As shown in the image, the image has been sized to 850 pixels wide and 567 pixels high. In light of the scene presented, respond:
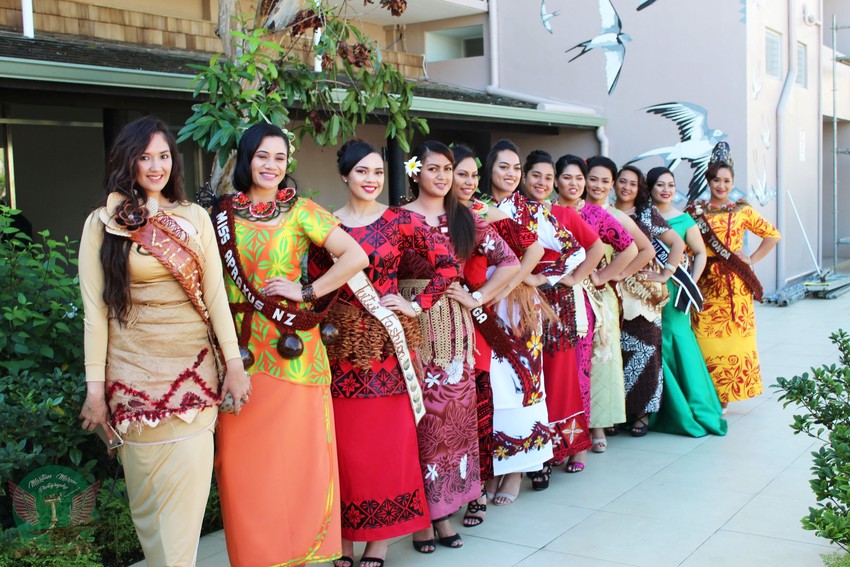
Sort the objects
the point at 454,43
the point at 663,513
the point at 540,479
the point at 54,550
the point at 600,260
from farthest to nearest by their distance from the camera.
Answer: the point at 454,43 < the point at 600,260 < the point at 540,479 < the point at 663,513 < the point at 54,550

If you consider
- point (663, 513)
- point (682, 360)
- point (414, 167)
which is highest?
point (414, 167)

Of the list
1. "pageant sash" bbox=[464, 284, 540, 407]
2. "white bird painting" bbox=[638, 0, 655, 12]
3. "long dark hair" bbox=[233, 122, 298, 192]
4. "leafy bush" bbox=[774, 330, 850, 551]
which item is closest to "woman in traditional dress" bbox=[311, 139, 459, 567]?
"long dark hair" bbox=[233, 122, 298, 192]

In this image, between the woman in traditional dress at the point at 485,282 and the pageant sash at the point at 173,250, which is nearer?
the pageant sash at the point at 173,250

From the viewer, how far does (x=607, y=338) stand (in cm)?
563

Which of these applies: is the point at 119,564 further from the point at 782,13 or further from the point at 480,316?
the point at 782,13

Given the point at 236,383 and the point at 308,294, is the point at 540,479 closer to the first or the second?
the point at 308,294

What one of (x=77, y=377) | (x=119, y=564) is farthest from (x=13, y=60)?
(x=119, y=564)

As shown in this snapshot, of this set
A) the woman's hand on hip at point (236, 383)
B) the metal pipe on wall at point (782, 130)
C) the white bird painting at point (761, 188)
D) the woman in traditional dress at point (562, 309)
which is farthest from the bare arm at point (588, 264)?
the metal pipe on wall at point (782, 130)

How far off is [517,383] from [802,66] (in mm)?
12493

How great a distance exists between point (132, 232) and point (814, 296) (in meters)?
12.2

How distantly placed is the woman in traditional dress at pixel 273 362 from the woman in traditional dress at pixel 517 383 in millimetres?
1316

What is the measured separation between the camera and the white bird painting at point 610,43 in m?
12.7

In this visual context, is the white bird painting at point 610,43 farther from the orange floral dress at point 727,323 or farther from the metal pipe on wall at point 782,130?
the orange floral dress at point 727,323

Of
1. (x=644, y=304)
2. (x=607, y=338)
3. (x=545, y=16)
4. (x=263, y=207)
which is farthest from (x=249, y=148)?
(x=545, y=16)
